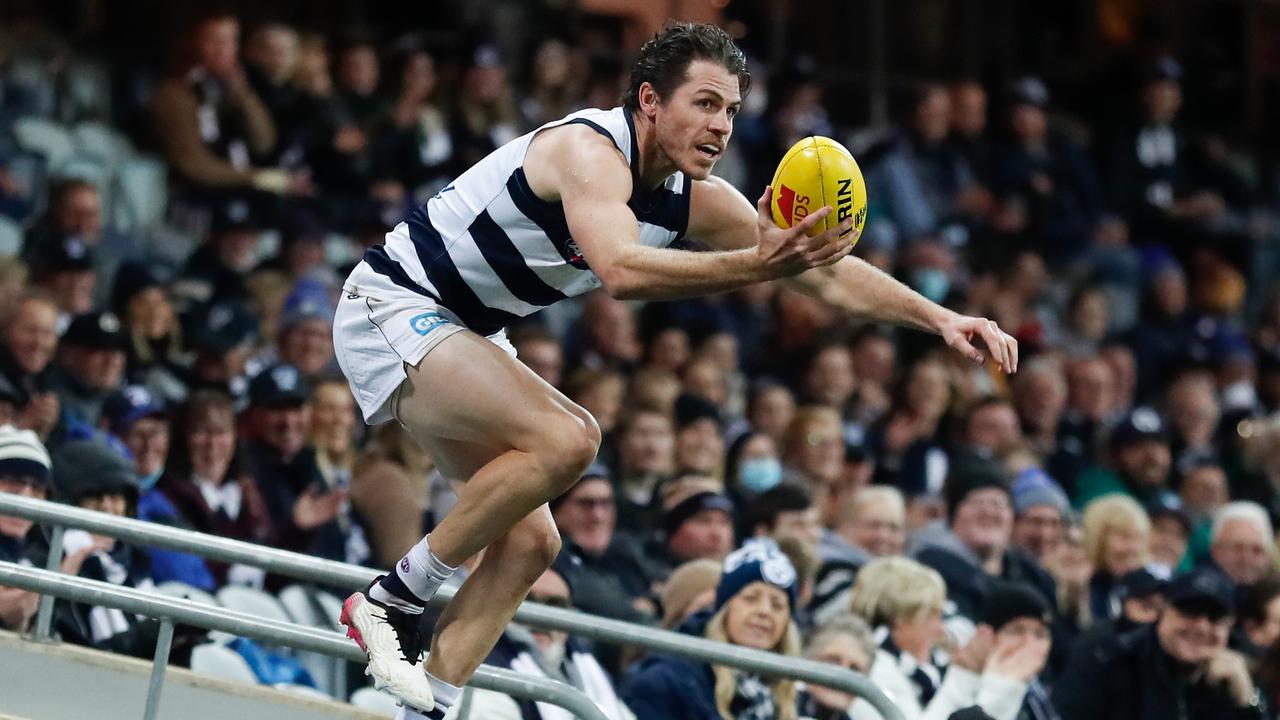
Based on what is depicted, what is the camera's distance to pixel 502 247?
218 inches

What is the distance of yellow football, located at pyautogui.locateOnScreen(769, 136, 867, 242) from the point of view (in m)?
4.99

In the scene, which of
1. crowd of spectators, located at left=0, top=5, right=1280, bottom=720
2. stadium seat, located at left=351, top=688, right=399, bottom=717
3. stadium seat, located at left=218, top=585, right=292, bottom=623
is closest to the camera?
stadium seat, located at left=351, top=688, right=399, bottom=717

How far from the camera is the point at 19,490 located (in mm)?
7070

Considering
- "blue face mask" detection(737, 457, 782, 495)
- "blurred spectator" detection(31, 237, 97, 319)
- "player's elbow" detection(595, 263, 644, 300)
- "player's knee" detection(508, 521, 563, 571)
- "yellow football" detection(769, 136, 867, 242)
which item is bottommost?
"blue face mask" detection(737, 457, 782, 495)

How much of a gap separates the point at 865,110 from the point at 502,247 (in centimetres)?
1268

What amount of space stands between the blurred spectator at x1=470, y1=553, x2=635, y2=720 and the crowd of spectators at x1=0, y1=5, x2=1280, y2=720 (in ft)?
0.06

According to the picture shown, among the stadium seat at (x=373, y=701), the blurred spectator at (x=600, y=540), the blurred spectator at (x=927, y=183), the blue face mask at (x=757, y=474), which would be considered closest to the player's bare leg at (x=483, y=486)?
the stadium seat at (x=373, y=701)

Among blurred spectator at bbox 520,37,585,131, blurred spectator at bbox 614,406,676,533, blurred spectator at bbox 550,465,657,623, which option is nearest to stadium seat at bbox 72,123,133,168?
blurred spectator at bbox 520,37,585,131

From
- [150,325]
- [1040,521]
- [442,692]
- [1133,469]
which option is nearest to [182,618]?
[442,692]

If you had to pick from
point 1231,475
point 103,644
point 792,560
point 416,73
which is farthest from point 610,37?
point 103,644

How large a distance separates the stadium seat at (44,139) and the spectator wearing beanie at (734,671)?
6223 mm

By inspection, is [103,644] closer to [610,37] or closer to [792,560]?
[792,560]

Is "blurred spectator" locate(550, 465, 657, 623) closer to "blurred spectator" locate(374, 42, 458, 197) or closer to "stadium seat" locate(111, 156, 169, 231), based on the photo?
"blurred spectator" locate(374, 42, 458, 197)

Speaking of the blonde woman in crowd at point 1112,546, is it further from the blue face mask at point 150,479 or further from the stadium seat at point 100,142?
the stadium seat at point 100,142
